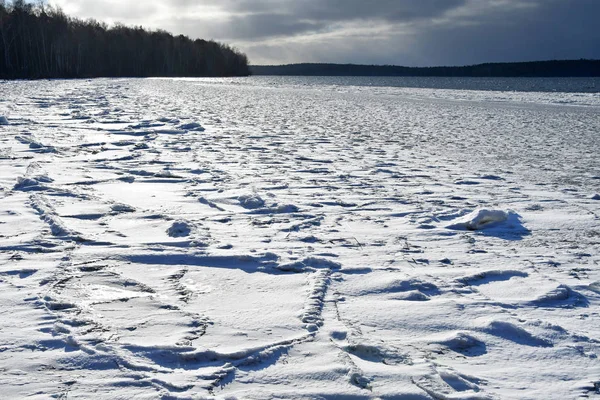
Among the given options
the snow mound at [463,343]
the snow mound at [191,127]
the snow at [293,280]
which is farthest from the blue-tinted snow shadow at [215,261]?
the snow mound at [191,127]

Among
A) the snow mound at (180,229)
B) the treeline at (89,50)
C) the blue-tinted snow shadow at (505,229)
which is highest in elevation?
the treeline at (89,50)

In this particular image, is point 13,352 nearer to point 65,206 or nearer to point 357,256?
point 357,256

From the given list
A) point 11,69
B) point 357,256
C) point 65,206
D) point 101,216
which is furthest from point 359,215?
point 11,69

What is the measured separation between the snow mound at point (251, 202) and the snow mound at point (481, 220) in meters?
1.49

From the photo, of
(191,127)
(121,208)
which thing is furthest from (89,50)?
(121,208)

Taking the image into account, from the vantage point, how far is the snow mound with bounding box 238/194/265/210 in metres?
4.41

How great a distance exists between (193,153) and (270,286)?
4613mm

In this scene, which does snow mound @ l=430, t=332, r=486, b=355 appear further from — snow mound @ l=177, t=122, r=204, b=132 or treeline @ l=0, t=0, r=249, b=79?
treeline @ l=0, t=0, r=249, b=79

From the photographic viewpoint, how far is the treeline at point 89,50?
54.4 m

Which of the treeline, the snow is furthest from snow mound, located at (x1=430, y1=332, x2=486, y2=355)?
the treeline

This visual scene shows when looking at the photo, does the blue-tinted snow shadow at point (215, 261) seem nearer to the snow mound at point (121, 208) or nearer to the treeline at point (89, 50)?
the snow mound at point (121, 208)

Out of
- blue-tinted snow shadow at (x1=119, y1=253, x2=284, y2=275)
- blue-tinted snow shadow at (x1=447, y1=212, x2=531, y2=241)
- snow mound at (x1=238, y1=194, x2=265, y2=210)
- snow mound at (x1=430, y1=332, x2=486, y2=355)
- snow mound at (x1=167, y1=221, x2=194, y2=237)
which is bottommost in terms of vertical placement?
snow mound at (x1=430, y1=332, x2=486, y2=355)

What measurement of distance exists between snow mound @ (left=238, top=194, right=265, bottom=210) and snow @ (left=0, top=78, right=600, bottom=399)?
17 mm

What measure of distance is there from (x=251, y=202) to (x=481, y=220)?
5.86ft
